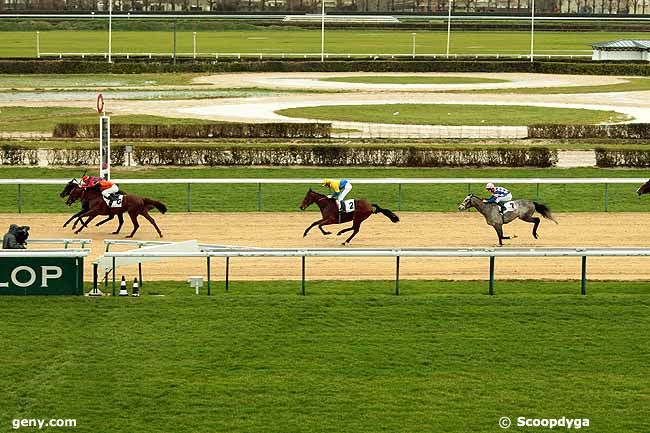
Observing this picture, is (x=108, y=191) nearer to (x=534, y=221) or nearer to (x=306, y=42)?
(x=534, y=221)

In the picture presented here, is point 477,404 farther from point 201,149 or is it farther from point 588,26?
point 588,26

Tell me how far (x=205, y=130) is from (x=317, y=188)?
1070 centimetres

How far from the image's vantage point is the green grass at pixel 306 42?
9225 centimetres

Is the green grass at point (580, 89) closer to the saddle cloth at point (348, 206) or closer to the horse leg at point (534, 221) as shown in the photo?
the horse leg at point (534, 221)

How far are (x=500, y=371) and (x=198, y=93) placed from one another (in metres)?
43.4

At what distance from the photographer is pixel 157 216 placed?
1063 inches

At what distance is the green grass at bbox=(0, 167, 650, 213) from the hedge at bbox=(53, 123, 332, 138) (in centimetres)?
622

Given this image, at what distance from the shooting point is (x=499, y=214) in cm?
2392

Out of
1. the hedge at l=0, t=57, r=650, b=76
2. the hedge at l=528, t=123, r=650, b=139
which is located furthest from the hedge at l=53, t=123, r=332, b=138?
the hedge at l=0, t=57, r=650, b=76

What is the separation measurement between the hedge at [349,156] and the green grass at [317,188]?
46 cm

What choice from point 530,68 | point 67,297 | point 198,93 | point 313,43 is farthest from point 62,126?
point 313,43

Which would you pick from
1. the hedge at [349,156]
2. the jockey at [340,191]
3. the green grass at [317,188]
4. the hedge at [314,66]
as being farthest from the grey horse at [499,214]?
the hedge at [314,66]

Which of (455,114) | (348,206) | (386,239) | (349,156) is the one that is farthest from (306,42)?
(348,206)

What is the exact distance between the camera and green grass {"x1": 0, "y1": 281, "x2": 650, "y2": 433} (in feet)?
45.7
